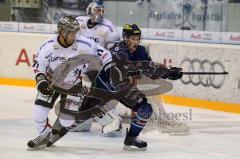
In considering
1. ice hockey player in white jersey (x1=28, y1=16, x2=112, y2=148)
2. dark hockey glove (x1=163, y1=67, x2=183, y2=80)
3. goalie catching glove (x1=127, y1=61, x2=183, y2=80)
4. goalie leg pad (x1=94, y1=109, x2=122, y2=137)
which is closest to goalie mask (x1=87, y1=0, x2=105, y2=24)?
goalie leg pad (x1=94, y1=109, x2=122, y2=137)

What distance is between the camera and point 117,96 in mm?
5703

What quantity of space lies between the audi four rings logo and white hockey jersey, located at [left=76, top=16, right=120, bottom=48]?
6.83 feet

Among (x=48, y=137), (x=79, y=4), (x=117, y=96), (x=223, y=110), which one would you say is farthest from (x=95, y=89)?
(x=79, y=4)

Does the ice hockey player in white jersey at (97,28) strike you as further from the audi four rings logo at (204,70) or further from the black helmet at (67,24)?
the audi four rings logo at (204,70)

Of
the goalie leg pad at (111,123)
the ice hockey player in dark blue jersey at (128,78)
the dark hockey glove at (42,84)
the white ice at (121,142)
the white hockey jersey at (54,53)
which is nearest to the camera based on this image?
the dark hockey glove at (42,84)

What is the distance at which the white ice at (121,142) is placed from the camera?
5168 mm

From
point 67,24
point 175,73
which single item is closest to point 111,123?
point 175,73

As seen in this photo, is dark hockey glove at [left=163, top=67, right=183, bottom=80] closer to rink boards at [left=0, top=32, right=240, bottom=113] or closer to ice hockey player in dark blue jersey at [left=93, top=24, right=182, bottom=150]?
ice hockey player in dark blue jersey at [left=93, top=24, right=182, bottom=150]

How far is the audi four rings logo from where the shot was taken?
837 cm

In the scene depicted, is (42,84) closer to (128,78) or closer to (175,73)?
(128,78)

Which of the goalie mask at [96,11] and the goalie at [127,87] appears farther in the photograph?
the goalie mask at [96,11]

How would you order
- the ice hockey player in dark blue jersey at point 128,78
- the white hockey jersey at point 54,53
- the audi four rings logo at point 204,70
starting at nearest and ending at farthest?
the white hockey jersey at point 54,53
the ice hockey player in dark blue jersey at point 128,78
the audi four rings logo at point 204,70

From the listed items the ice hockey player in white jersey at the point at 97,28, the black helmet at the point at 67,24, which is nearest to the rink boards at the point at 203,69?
the ice hockey player in white jersey at the point at 97,28

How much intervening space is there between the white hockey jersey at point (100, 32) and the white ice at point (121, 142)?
908 mm
